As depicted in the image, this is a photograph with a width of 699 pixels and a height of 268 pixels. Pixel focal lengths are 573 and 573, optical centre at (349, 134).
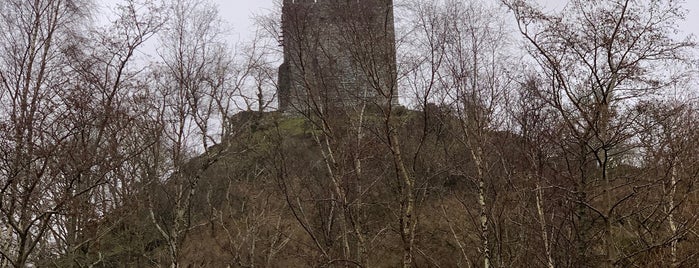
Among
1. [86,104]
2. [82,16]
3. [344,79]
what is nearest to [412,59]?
[344,79]

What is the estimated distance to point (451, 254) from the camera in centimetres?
1485

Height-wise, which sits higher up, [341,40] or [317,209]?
[341,40]

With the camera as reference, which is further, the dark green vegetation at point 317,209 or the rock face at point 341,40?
the dark green vegetation at point 317,209

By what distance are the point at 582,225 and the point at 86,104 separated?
616 cm

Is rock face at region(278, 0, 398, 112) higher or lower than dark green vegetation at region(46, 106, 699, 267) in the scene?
higher

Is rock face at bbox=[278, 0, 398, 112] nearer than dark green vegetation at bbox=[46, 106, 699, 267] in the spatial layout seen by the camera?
Yes

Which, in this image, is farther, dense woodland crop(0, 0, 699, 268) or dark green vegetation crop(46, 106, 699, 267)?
dark green vegetation crop(46, 106, 699, 267)

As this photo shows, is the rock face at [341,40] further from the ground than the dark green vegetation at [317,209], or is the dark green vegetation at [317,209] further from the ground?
the rock face at [341,40]

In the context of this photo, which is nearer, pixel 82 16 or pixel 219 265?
pixel 82 16

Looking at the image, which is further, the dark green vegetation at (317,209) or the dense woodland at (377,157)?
the dark green vegetation at (317,209)

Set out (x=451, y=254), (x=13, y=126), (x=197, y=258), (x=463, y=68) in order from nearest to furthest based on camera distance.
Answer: (x=13, y=126) < (x=463, y=68) < (x=197, y=258) < (x=451, y=254)

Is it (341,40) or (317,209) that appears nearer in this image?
(341,40)

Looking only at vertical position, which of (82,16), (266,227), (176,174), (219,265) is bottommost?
(219,265)

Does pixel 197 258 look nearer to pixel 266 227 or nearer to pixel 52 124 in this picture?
pixel 266 227
